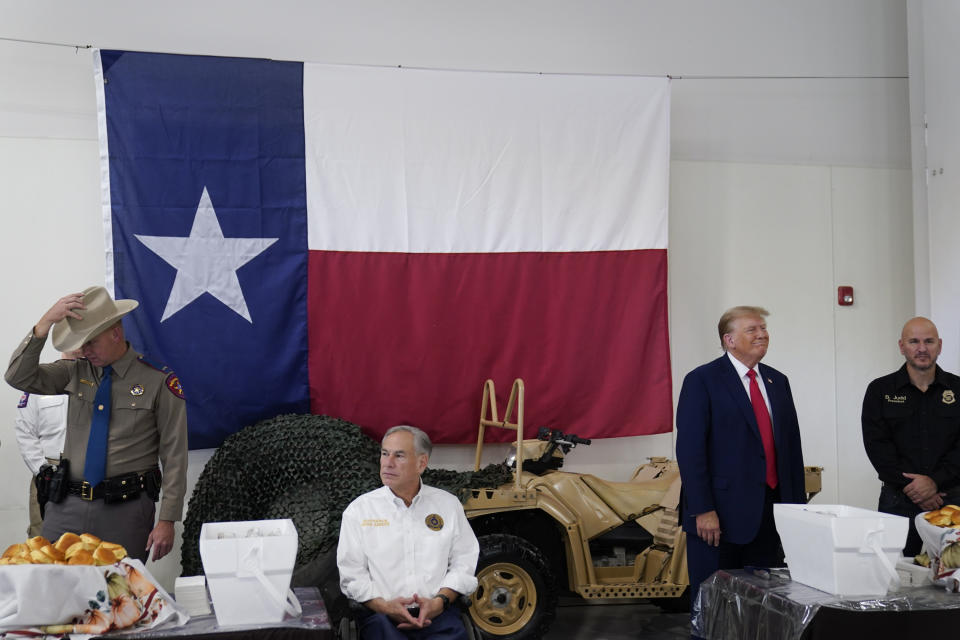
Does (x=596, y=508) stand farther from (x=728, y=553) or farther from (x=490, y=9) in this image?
(x=490, y=9)

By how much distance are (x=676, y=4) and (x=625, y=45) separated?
1.40ft

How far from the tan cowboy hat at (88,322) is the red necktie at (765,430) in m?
2.37

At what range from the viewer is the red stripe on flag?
493cm

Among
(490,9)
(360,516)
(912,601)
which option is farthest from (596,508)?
(490,9)

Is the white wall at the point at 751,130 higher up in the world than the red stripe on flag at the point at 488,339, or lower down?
higher up

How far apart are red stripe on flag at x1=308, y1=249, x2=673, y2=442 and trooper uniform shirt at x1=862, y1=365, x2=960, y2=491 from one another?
1372 mm

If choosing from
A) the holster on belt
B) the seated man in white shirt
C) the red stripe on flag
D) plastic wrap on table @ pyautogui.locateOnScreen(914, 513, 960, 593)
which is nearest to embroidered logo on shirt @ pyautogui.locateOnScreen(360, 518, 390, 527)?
the seated man in white shirt

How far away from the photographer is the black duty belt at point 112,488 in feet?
11.1

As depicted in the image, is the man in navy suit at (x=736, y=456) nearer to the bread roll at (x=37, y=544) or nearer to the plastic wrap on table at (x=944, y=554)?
the plastic wrap on table at (x=944, y=554)

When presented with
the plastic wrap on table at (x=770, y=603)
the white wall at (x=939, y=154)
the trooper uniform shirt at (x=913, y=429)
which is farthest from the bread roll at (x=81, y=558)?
the white wall at (x=939, y=154)

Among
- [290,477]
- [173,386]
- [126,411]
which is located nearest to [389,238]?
[290,477]

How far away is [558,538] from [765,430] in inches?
61.6

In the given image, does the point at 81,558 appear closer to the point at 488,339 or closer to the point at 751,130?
the point at 488,339

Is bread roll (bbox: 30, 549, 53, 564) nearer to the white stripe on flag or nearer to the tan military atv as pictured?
the tan military atv
